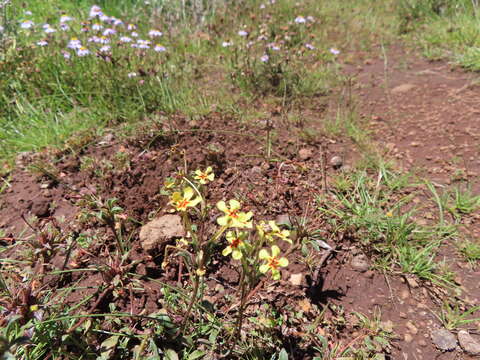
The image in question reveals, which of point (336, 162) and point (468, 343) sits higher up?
point (336, 162)

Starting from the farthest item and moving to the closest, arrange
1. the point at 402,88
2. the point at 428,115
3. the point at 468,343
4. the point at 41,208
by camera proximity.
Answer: the point at 402,88, the point at 428,115, the point at 41,208, the point at 468,343

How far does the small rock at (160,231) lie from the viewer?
67.1 inches

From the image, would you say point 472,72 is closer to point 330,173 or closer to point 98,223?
point 330,173

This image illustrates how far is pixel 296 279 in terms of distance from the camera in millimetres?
1668

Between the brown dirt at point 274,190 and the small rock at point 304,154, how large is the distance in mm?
31

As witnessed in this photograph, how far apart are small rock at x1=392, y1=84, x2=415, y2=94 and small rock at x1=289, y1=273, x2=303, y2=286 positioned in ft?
8.03

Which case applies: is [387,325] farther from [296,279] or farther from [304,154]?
[304,154]

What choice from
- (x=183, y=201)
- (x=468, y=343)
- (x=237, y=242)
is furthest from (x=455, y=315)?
(x=183, y=201)

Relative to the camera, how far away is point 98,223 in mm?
1904

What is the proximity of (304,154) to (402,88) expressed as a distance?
1.65m

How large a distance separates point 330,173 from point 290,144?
0.41 metres

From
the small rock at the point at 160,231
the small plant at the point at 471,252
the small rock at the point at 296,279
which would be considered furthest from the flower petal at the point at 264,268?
the small plant at the point at 471,252

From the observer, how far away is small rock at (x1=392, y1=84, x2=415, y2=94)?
3145 millimetres

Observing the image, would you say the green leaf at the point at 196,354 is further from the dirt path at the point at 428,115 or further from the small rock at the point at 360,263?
the dirt path at the point at 428,115
